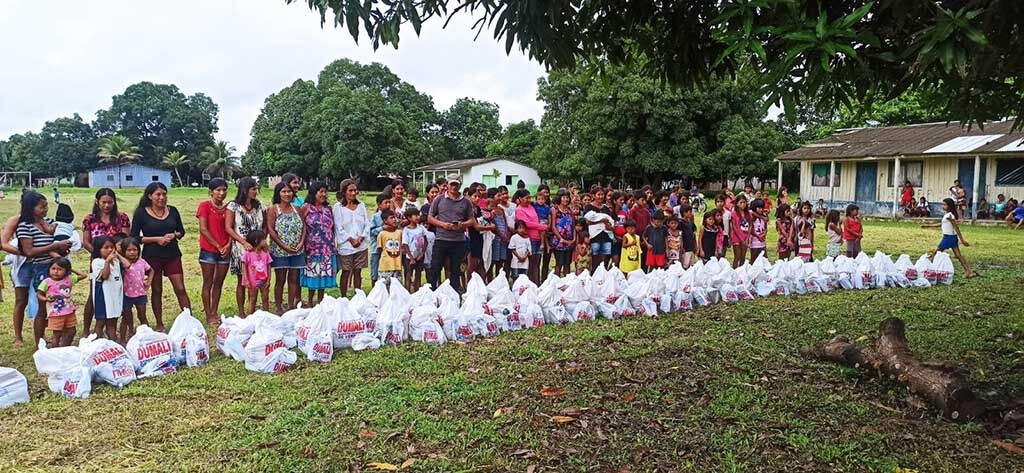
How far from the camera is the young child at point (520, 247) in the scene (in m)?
8.91

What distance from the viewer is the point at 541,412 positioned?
4.45 metres

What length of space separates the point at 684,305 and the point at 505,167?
42725mm

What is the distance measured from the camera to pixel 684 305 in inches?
315

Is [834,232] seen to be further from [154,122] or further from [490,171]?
[154,122]

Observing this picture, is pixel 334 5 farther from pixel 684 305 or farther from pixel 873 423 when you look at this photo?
pixel 684 305

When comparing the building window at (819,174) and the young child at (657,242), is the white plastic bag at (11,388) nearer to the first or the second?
the young child at (657,242)

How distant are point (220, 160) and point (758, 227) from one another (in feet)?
225

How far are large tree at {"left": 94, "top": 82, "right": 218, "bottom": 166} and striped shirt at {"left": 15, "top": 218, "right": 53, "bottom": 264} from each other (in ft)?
248

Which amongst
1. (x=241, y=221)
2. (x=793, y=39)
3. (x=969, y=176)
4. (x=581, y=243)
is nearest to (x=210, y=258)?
(x=241, y=221)

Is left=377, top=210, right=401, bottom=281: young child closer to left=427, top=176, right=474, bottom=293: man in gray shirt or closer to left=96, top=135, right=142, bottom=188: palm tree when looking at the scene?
left=427, top=176, right=474, bottom=293: man in gray shirt

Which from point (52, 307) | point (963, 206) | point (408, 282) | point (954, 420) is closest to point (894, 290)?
point (954, 420)

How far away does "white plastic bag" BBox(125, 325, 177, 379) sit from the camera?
5.21 m

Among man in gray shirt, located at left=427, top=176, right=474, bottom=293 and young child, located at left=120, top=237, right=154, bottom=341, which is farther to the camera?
man in gray shirt, located at left=427, top=176, right=474, bottom=293

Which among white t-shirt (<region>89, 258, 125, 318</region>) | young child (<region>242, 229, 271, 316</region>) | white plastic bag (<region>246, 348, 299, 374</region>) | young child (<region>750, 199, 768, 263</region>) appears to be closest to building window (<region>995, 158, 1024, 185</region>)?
young child (<region>750, 199, 768, 263</region>)
